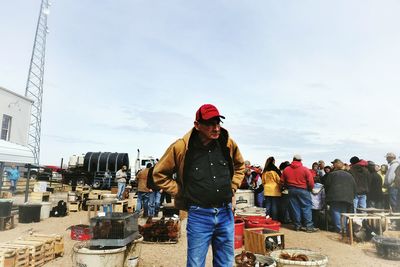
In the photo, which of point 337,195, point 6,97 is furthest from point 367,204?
point 6,97

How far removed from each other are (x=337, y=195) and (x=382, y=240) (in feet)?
7.76

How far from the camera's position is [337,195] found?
30.8 ft

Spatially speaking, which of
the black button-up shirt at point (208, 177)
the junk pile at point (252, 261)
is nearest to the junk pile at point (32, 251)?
the junk pile at point (252, 261)

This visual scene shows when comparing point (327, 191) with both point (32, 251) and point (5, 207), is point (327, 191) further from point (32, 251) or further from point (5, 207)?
point (5, 207)

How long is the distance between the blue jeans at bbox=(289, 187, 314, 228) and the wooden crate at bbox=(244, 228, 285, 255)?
3034mm

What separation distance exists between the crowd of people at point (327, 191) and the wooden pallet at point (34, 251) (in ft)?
22.6

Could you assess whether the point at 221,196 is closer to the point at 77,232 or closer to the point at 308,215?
the point at 77,232

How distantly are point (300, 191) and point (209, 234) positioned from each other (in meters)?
7.32

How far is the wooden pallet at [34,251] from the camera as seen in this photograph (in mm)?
6301

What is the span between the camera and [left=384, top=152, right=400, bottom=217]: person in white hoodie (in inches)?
408

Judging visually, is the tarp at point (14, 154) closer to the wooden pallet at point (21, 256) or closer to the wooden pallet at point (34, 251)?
the wooden pallet at point (34, 251)

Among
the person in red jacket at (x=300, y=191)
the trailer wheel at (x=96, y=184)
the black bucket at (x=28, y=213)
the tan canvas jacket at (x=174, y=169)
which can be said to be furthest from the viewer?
the trailer wheel at (x=96, y=184)

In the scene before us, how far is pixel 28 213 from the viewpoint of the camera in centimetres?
1148

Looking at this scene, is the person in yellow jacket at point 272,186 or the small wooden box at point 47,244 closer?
the small wooden box at point 47,244
